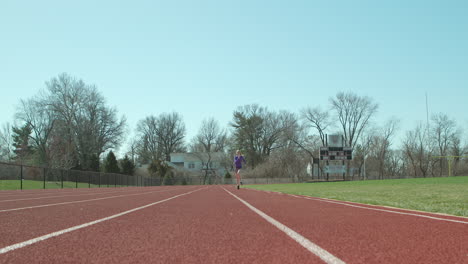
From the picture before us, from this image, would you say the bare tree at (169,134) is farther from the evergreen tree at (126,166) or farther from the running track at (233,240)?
the running track at (233,240)

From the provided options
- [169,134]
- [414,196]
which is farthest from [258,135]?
[414,196]

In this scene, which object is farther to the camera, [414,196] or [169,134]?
[169,134]

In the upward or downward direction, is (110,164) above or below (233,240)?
below

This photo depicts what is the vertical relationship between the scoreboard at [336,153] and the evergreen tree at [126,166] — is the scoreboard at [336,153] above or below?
above

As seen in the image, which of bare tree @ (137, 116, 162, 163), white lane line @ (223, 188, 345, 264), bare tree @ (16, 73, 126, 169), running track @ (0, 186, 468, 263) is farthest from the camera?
bare tree @ (137, 116, 162, 163)

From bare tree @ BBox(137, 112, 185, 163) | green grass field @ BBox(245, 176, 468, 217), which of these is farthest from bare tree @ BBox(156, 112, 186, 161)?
green grass field @ BBox(245, 176, 468, 217)

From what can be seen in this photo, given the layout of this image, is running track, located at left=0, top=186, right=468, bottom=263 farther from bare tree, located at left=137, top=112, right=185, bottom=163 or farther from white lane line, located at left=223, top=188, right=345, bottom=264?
bare tree, located at left=137, top=112, right=185, bottom=163

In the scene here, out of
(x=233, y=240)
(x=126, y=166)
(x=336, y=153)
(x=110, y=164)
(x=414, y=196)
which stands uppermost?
(x=336, y=153)

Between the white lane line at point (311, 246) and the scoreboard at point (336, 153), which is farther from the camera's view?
the scoreboard at point (336, 153)

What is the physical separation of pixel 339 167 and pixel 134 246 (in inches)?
2329

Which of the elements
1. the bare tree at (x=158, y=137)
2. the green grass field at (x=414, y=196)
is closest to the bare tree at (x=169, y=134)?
the bare tree at (x=158, y=137)

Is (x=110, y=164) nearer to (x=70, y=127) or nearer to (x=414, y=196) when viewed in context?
(x=70, y=127)

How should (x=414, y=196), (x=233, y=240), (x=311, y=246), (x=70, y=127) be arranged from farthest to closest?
(x=70, y=127), (x=414, y=196), (x=233, y=240), (x=311, y=246)

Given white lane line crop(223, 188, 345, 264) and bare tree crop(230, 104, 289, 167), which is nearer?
white lane line crop(223, 188, 345, 264)
